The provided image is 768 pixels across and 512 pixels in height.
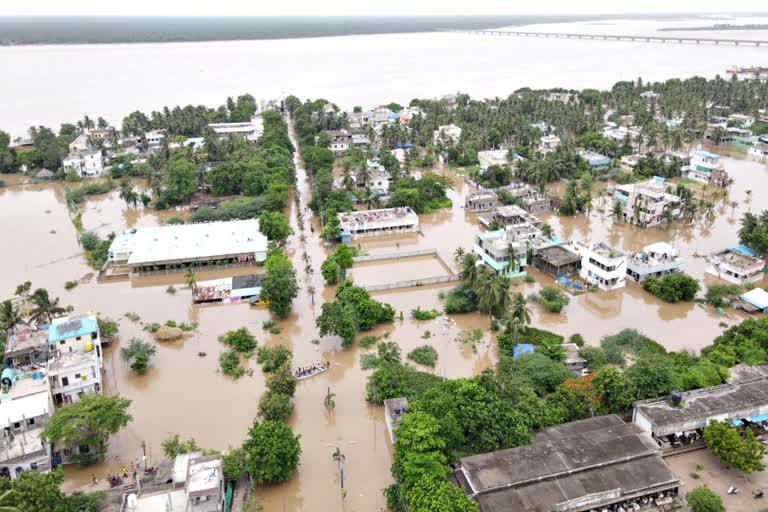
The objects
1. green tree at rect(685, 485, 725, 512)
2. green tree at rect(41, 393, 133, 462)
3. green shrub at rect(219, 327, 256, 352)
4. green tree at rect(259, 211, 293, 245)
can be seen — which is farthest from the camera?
green tree at rect(259, 211, 293, 245)

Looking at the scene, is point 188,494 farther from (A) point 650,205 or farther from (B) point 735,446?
(A) point 650,205

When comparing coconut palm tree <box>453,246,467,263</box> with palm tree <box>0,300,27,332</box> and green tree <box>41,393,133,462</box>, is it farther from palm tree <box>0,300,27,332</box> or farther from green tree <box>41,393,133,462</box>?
palm tree <box>0,300,27,332</box>

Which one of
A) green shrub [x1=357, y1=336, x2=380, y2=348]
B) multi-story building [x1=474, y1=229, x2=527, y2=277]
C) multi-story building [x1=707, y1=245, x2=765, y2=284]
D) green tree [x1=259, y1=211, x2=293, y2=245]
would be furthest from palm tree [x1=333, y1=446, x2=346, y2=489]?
multi-story building [x1=707, y1=245, x2=765, y2=284]

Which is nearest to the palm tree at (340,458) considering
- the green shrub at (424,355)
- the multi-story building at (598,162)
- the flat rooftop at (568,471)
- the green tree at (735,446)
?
the flat rooftop at (568,471)

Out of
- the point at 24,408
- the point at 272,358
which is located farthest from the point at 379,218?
the point at 24,408

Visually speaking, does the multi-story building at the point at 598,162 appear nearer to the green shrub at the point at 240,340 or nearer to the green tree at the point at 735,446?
the green tree at the point at 735,446

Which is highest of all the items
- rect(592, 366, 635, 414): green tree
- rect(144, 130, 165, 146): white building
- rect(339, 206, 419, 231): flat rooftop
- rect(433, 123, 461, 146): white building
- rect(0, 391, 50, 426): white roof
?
rect(144, 130, 165, 146): white building
